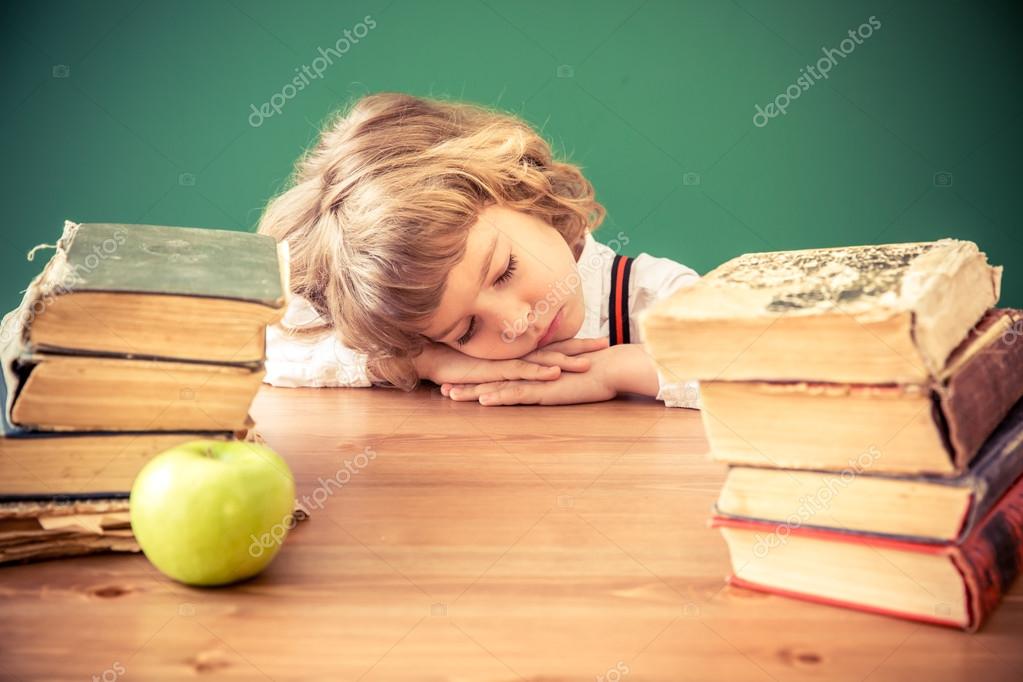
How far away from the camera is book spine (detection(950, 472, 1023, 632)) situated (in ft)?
2.01

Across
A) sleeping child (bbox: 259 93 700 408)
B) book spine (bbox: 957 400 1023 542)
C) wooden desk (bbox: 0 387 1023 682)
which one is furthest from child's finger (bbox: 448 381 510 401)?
book spine (bbox: 957 400 1023 542)

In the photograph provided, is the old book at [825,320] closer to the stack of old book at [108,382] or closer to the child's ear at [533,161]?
the stack of old book at [108,382]

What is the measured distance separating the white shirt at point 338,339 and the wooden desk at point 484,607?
0.62 m

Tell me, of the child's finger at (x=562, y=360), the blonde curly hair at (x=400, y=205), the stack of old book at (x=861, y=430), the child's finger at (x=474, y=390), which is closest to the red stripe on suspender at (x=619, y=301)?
the blonde curly hair at (x=400, y=205)

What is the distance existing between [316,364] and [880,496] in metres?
1.14

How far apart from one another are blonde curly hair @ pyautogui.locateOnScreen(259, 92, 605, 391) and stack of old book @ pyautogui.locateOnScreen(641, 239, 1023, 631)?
2.50 feet

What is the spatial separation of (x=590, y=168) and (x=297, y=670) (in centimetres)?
237

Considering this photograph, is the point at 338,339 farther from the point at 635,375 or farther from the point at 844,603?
the point at 844,603

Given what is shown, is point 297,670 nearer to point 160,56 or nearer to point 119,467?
point 119,467

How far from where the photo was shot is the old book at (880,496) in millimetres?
613

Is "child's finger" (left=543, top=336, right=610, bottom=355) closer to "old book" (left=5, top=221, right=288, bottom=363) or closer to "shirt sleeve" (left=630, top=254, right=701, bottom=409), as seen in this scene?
"shirt sleeve" (left=630, top=254, right=701, bottom=409)

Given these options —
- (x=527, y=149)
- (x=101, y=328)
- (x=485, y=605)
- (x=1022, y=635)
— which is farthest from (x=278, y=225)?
(x=1022, y=635)

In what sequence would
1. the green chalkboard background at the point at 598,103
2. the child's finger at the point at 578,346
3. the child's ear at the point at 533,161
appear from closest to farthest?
1. the child's finger at the point at 578,346
2. the child's ear at the point at 533,161
3. the green chalkboard background at the point at 598,103

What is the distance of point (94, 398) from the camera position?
78cm
